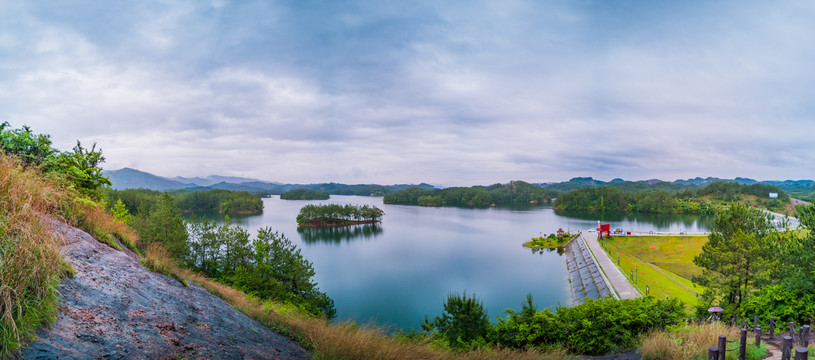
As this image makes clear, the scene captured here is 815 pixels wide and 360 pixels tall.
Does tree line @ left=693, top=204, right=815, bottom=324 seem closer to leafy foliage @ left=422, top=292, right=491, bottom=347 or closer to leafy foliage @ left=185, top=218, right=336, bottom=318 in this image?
leafy foliage @ left=422, top=292, right=491, bottom=347

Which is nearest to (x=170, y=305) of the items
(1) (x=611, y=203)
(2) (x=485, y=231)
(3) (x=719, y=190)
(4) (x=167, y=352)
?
(4) (x=167, y=352)

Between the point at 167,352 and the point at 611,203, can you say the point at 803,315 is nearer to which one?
the point at 167,352

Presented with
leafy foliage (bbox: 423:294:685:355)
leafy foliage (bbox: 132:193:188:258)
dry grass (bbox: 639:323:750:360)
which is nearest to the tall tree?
leafy foliage (bbox: 423:294:685:355)

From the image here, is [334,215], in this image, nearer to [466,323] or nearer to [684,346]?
[466,323]

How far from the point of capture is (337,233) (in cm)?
5472

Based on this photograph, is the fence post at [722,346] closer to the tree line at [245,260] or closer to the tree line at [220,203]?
the tree line at [245,260]

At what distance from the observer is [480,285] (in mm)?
26703

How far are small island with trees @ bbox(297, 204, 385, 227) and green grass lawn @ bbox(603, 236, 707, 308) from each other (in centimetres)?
4086

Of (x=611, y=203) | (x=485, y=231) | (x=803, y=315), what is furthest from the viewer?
(x=611, y=203)

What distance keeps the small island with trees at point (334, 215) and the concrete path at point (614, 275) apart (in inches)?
1541

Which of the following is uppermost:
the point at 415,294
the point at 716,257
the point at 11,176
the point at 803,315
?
the point at 11,176

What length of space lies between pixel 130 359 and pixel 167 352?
40cm

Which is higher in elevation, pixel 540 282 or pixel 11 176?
pixel 11 176

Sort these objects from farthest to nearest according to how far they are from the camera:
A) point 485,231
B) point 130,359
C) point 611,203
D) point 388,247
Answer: point 611,203 → point 485,231 → point 388,247 → point 130,359
